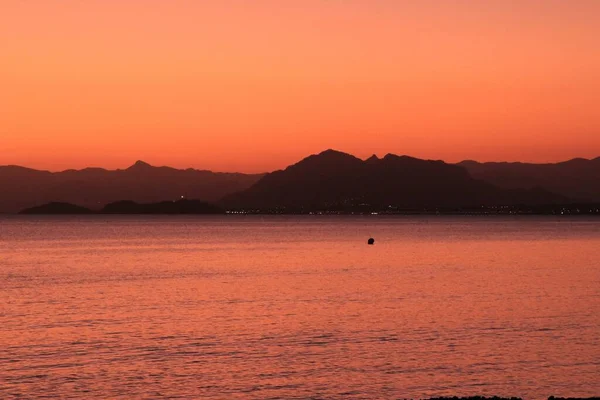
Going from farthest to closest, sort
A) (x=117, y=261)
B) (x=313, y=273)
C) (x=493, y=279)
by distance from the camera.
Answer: (x=117, y=261)
(x=313, y=273)
(x=493, y=279)

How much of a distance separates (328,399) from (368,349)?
37.7 ft

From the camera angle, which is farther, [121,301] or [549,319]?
[121,301]

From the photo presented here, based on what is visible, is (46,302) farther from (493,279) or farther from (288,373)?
(493,279)

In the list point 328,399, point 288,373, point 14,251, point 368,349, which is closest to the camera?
point 328,399

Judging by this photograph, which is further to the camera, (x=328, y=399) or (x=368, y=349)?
(x=368, y=349)

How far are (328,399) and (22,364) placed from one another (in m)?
16.6

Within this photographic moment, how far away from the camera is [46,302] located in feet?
238

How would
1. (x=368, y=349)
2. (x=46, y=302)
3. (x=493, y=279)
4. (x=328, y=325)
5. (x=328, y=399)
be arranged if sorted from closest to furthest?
(x=328, y=399) < (x=368, y=349) < (x=328, y=325) < (x=46, y=302) < (x=493, y=279)

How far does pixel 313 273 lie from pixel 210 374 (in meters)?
64.4

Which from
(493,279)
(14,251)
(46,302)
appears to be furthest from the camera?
(14,251)

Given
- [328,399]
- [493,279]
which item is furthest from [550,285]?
[328,399]

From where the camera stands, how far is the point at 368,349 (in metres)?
47.6

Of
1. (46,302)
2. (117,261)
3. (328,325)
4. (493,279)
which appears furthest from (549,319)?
(117,261)

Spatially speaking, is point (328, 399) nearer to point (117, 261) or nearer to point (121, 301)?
point (121, 301)
